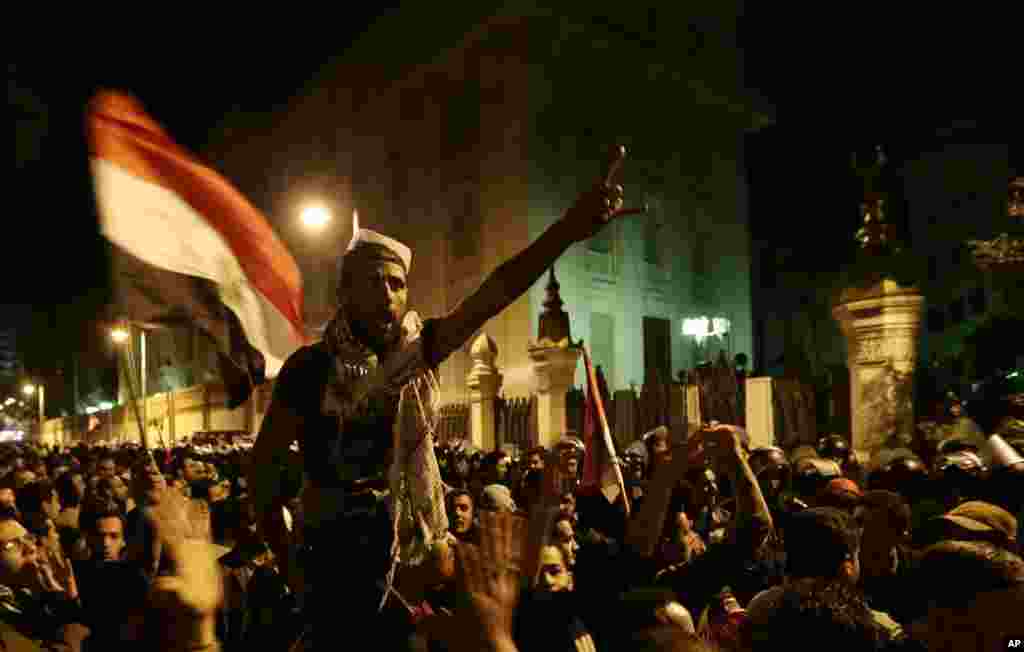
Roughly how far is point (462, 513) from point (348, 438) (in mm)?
2975

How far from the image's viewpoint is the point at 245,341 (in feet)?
15.0

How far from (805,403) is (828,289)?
76.0 ft

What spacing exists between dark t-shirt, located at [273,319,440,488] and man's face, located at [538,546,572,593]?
29.4 inches

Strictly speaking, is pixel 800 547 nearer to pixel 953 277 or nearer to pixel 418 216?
pixel 418 216

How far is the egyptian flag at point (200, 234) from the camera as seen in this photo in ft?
14.7

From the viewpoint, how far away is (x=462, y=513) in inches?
218

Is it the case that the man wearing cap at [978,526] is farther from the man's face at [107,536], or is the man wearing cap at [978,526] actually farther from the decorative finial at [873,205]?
the decorative finial at [873,205]

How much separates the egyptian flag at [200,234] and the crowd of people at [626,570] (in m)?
1.13

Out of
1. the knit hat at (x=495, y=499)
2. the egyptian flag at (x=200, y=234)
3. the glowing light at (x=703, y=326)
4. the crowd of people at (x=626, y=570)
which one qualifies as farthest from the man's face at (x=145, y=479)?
the glowing light at (x=703, y=326)

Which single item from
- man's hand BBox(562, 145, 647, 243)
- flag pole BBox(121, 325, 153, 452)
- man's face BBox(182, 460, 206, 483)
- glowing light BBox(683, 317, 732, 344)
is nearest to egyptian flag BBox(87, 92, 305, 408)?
flag pole BBox(121, 325, 153, 452)

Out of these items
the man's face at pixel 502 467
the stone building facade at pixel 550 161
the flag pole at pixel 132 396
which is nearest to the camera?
the flag pole at pixel 132 396

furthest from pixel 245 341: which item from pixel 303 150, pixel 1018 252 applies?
pixel 303 150

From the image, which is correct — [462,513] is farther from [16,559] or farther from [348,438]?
[348,438]

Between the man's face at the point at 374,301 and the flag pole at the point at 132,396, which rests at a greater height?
the man's face at the point at 374,301
